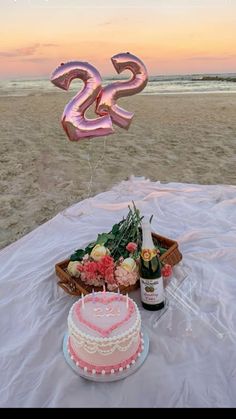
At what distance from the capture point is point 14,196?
4285 millimetres

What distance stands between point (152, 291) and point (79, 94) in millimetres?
1295

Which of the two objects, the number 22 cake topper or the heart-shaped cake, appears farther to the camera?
the number 22 cake topper

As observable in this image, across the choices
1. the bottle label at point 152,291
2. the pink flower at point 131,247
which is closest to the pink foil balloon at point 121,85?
the pink flower at point 131,247

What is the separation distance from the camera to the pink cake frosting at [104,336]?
1369mm

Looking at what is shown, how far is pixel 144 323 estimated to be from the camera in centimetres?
176

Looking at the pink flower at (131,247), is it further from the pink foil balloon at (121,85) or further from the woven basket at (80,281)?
the pink foil balloon at (121,85)

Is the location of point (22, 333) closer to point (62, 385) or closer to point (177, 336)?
point (62, 385)

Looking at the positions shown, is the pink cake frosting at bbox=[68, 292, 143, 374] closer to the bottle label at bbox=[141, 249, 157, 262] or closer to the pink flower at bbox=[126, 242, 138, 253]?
the bottle label at bbox=[141, 249, 157, 262]

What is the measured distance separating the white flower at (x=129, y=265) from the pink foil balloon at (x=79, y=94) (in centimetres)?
92

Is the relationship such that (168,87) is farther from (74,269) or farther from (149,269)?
(149,269)

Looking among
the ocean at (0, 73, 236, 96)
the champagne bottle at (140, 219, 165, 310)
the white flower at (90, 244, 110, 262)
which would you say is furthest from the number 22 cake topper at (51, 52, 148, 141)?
the ocean at (0, 73, 236, 96)

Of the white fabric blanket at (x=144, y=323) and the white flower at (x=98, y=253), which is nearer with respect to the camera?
the white fabric blanket at (x=144, y=323)

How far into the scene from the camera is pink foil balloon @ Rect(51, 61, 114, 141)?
7.32 feet

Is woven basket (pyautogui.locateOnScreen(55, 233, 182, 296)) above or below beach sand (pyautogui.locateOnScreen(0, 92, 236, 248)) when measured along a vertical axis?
above
